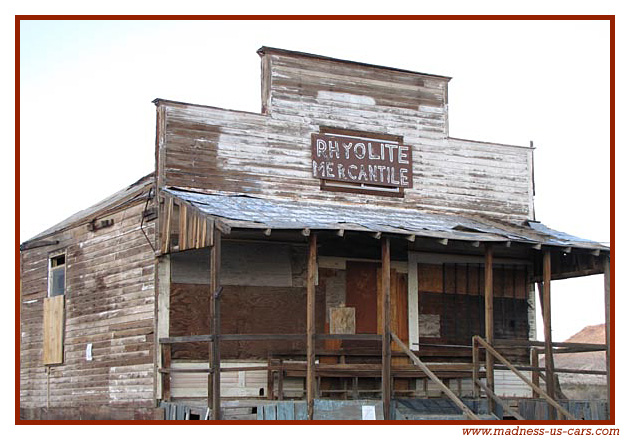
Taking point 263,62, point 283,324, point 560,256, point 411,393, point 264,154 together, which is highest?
point 263,62

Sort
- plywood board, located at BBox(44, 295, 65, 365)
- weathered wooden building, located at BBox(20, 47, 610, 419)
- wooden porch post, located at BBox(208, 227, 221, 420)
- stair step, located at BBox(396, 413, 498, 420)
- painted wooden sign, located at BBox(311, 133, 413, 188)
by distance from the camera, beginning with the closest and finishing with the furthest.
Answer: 1. wooden porch post, located at BBox(208, 227, 221, 420)
2. stair step, located at BBox(396, 413, 498, 420)
3. weathered wooden building, located at BBox(20, 47, 610, 419)
4. painted wooden sign, located at BBox(311, 133, 413, 188)
5. plywood board, located at BBox(44, 295, 65, 365)

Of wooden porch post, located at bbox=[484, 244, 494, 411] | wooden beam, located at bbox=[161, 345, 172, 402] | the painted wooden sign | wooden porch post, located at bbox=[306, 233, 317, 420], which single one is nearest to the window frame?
wooden beam, located at bbox=[161, 345, 172, 402]

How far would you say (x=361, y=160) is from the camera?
900 inches

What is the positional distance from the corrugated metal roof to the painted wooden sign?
2.11 ft

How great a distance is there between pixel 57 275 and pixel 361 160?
7.49 m

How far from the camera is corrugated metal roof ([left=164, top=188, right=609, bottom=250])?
59.9ft

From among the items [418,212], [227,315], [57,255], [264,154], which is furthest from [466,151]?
[57,255]

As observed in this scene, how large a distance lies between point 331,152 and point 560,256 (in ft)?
18.1

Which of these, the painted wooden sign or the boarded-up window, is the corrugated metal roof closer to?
the painted wooden sign

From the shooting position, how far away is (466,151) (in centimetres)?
2427

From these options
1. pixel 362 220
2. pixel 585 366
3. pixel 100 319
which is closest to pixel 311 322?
pixel 362 220

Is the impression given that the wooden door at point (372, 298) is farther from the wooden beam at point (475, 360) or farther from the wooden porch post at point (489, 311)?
the wooden porch post at point (489, 311)

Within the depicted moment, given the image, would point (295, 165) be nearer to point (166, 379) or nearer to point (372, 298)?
point (372, 298)

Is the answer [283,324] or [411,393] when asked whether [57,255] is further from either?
[411,393]
